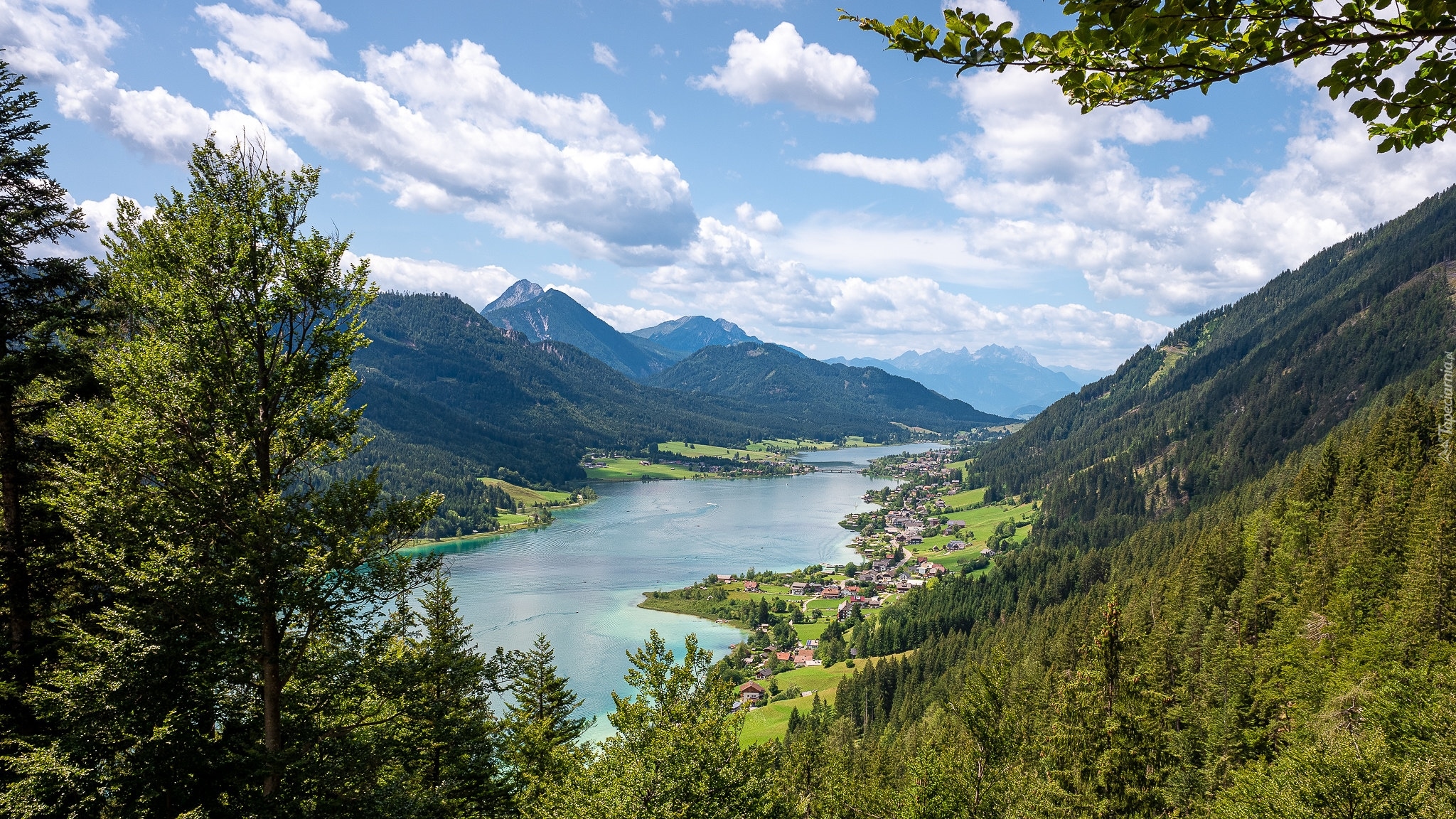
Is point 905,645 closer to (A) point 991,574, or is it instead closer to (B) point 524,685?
(A) point 991,574

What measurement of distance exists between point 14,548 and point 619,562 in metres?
84.1

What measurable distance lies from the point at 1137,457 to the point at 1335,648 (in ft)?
415

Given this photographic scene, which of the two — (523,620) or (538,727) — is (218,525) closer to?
(538,727)

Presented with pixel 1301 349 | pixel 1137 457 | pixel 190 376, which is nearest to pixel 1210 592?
pixel 190 376

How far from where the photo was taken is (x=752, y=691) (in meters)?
55.1

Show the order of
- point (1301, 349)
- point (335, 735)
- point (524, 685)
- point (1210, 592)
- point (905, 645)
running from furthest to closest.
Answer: point (1301, 349) < point (905, 645) < point (1210, 592) < point (524, 685) < point (335, 735)

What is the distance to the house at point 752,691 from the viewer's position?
177 feet

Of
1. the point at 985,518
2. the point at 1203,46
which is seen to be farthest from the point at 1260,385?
the point at 1203,46

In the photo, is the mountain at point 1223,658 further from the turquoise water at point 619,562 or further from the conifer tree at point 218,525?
the turquoise water at point 619,562

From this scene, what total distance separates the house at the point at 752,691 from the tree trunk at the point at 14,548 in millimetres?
49407

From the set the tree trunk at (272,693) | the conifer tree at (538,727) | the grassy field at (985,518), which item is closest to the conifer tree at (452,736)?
the conifer tree at (538,727)

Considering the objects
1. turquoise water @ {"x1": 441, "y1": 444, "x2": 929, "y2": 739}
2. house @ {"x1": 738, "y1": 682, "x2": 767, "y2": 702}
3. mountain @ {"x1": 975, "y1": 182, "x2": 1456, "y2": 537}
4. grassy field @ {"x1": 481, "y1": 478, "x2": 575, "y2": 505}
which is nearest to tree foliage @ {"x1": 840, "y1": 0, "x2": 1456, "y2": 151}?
turquoise water @ {"x1": 441, "y1": 444, "x2": 929, "y2": 739}

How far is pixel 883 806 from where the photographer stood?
24.1 m

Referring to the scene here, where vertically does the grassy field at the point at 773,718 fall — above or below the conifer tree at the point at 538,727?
below
